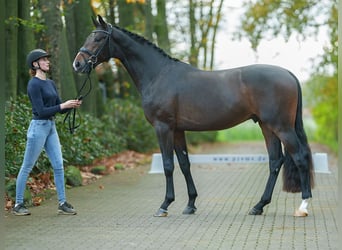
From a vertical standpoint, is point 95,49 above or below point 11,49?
above

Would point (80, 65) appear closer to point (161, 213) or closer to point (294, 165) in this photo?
point (161, 213)

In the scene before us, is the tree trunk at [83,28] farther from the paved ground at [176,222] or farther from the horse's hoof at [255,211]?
the horse's hoof at [255,211]

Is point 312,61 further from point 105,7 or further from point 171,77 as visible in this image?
point 171,77

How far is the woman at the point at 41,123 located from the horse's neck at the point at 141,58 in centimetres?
104

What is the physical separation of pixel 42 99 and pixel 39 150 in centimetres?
69

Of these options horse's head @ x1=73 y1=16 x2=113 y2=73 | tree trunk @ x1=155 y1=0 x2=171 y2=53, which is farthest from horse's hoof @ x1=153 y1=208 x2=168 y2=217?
tree trunk @ x1=155 y1=0 x2=171 y2=53

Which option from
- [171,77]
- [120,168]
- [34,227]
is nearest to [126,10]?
[120,168]

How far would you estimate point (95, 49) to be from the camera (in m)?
10.4

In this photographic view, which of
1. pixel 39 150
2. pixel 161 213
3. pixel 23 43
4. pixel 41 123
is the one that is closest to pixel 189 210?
pixel 161 213

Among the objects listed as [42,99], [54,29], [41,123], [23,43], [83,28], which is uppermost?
[54,29]

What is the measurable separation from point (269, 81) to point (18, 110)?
4.88 meters

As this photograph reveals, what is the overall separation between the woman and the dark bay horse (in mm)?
498

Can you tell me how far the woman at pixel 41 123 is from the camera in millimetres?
10008

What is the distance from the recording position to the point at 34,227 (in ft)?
30.4
